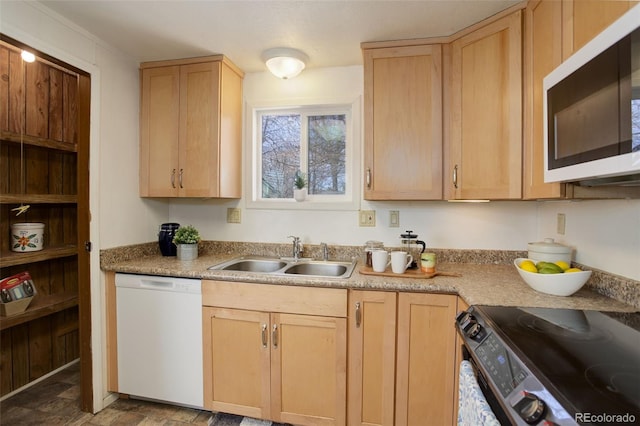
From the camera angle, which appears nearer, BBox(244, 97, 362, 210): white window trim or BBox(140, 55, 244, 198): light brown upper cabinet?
BBox(140, 55, 244, 198): light brown upper cabinet

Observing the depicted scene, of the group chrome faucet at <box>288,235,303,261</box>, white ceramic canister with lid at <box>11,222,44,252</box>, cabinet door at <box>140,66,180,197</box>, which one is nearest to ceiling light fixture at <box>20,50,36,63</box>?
cabinet door at <box>140,66,180,197</box>

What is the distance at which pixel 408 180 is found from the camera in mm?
1772

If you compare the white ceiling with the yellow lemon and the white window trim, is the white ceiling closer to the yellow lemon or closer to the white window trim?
the white window trim

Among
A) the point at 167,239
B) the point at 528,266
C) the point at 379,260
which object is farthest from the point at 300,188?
the point at 528,266

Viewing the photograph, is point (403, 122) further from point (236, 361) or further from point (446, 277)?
point (236, 361)

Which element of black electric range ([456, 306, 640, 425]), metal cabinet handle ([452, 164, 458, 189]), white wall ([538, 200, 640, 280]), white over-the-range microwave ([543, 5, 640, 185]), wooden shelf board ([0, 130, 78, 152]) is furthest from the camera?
wooden shelf board ([0, 130, 78, 152])

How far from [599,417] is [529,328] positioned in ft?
1.37

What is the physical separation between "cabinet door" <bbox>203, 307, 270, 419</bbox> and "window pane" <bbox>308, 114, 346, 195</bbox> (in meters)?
1.05

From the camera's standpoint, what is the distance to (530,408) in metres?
0.62

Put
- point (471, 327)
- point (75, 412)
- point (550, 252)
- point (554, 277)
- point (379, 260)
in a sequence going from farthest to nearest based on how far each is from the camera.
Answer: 1. point (75, 412)
2. point (379, 260)
3. point (550, 252)
4. point (554, 277)
5. point (471, 327)

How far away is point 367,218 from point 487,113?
0.95 m

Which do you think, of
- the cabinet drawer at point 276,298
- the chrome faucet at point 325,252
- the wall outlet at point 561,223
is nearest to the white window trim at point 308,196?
the chrome faucet at point 325,252

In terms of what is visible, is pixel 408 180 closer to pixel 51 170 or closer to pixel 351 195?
pixel 351 195

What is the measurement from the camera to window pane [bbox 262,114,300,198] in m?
2.31
